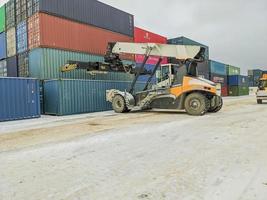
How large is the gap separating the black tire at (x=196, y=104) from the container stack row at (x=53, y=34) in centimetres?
832

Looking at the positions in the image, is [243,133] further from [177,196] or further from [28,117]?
[28,117]

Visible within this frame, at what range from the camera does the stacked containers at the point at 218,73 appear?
44531mm

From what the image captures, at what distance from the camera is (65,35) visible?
1881cm

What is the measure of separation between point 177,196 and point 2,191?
249 cm

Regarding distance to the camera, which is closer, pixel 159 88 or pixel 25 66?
pixel 159 88

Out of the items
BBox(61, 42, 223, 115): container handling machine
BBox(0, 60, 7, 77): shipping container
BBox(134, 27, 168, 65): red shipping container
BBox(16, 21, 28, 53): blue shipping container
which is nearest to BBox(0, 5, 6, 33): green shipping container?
BBox(0, 60, 7, 77): shipping container

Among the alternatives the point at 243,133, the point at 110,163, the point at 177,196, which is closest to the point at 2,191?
the point at 110,163

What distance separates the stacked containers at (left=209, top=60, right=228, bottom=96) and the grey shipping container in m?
23.7

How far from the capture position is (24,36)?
1894 centimetres

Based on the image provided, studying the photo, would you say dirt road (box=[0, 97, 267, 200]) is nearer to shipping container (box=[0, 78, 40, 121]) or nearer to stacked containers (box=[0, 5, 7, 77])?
shipping container (box=[0, 78, 40, 121])

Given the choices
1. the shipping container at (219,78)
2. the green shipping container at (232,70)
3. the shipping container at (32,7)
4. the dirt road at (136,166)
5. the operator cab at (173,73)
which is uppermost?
the shipping container at (32,7)

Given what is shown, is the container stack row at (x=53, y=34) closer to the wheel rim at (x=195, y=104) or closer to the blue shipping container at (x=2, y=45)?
the blue shipping container at (x=2, y=45)

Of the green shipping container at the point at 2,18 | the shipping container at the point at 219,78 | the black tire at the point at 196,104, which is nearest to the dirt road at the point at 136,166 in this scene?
the black tire at the point at 196,104

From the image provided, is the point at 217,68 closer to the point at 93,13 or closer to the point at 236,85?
the point at 236,85
